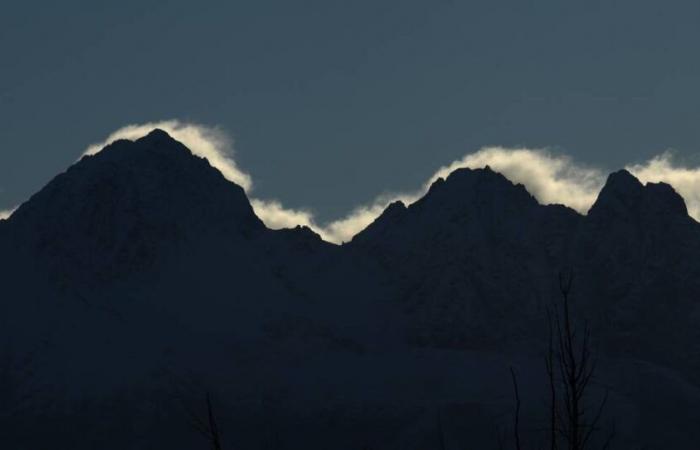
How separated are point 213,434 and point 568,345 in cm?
554

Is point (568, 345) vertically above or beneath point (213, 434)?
above

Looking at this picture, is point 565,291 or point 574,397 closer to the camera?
point 574,397

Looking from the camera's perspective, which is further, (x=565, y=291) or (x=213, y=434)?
(x=565, y=291)

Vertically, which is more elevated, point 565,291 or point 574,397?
point 565,291

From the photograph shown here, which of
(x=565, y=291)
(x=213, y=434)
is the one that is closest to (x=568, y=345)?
(x=565, y=291)

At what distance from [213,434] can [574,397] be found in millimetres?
5204

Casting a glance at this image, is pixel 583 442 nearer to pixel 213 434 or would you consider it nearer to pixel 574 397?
pixel 574 397

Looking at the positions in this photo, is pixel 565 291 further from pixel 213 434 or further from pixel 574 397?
pixel 213 434

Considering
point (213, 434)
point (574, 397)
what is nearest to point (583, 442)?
point (574, 397)

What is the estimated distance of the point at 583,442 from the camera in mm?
19641

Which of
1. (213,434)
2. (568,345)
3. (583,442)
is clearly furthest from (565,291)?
(213,434)

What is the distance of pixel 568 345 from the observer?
789 inches

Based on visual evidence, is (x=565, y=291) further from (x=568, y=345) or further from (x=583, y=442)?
(x=583, y=442)

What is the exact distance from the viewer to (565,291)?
20922mm
